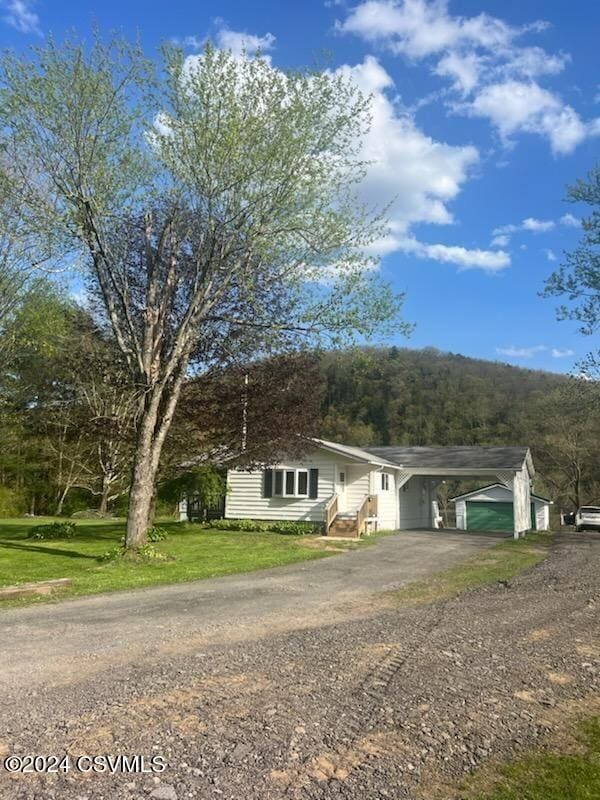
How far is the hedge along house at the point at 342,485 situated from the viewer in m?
23.9

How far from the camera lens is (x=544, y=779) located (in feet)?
11.0

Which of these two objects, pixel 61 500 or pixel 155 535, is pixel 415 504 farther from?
pixel 61 500

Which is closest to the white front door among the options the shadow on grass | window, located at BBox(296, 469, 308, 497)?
window, located at BBox(296, 469, 308, 497)

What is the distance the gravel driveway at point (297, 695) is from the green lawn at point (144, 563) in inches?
101

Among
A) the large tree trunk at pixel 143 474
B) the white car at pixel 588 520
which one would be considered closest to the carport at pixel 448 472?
the white car at pixel 588 520

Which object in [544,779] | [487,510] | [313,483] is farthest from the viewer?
[487,510]

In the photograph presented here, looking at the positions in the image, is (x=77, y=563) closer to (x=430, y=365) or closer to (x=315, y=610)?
(x=315, y=610)

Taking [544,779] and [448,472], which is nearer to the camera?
[544,779]

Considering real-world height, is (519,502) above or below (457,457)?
below

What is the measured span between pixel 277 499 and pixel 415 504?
29.0 feet

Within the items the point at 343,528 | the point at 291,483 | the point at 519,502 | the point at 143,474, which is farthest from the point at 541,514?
the point at 143,474

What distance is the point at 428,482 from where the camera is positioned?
32.3 m

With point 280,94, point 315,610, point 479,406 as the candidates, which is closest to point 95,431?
point 280,94

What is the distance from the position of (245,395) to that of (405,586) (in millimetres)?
9498
